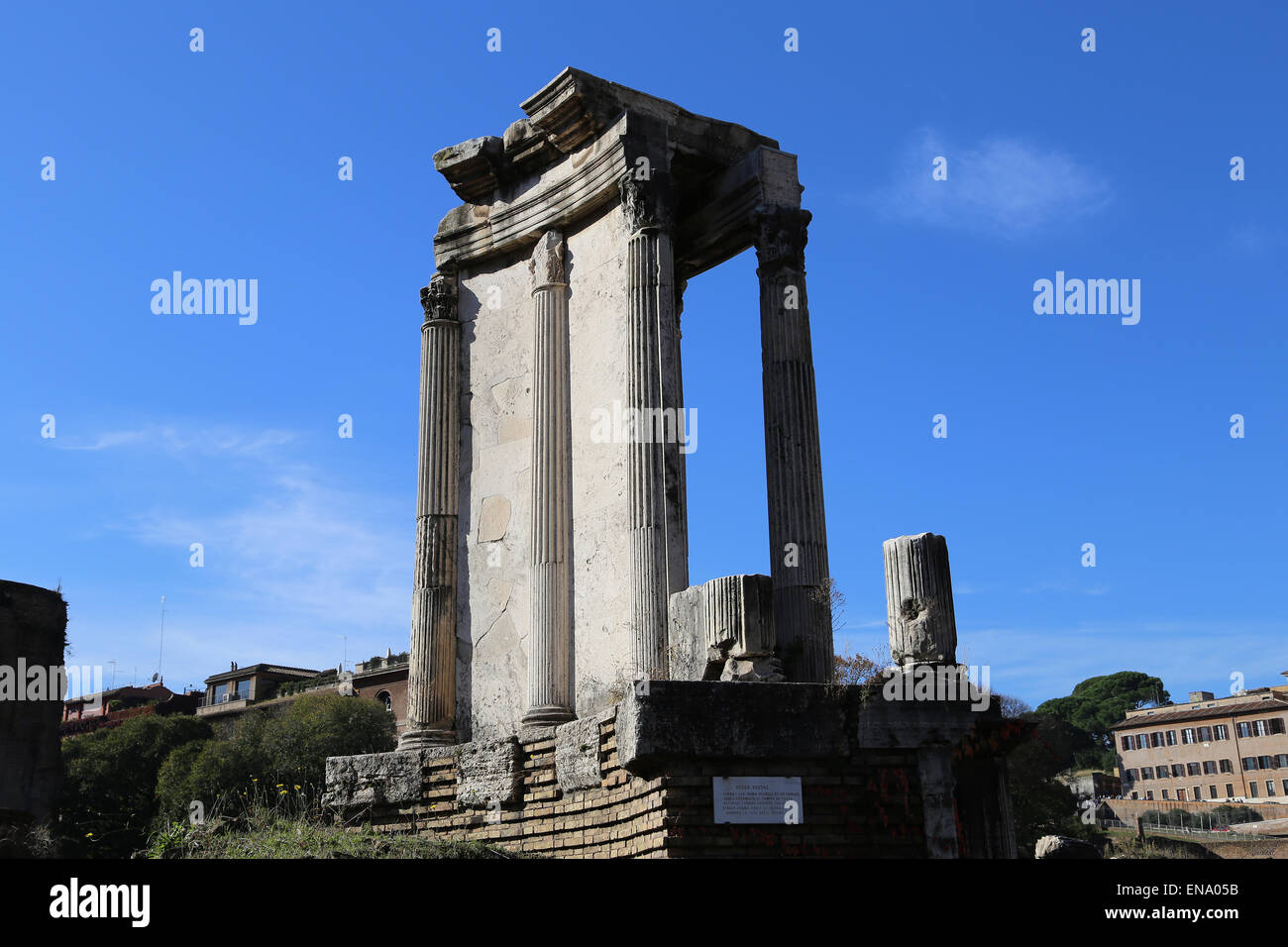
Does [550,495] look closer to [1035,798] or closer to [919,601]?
[919,601]

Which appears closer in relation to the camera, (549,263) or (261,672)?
(549,263)

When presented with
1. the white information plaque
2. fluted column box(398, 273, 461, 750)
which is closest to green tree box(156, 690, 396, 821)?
fluted column box(398, 273, 461, 750)

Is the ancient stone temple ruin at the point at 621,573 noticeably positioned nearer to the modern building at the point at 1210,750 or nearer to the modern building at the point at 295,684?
the modern building at the point at 295,684

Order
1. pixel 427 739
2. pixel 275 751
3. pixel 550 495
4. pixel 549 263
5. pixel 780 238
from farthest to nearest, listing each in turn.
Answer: pixel 275 751
pixel 549 263
pixel 427 739
pixel 780 238
pixel 550 495

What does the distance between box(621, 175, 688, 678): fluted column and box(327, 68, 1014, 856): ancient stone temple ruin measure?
0.08 ft

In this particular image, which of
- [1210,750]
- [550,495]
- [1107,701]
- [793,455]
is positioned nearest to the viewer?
[793,455]

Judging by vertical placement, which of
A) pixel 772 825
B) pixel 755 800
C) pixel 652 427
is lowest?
pixel 772 825

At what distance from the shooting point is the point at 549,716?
12.4 meters

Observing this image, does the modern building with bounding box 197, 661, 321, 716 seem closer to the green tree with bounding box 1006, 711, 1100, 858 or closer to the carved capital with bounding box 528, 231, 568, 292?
the green tree with bounding box 1006, 711, 1100, 858

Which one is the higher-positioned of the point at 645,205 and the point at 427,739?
the point at 645,205

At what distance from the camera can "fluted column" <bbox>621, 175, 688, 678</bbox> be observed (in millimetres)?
11703

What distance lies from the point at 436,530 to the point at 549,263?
3.41 metres

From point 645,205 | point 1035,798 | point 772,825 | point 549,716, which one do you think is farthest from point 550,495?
point 1035,798
